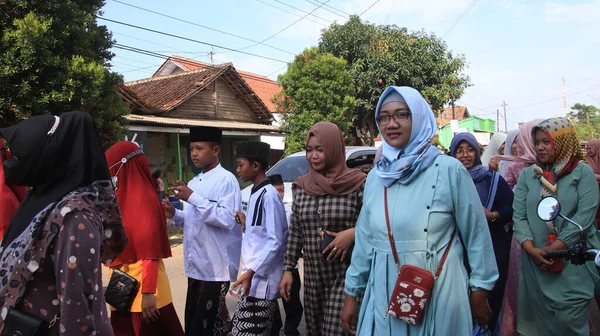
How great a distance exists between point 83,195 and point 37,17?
21.4ft

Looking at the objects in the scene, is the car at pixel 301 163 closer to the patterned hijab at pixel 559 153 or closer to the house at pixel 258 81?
the patterned hijab at pixel 559 153

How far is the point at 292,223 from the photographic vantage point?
313 centimetres

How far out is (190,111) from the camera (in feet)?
55.8

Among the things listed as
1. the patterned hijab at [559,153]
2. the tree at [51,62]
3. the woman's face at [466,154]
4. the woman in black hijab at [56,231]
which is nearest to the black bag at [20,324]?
the woman in black hijab at [56,231]

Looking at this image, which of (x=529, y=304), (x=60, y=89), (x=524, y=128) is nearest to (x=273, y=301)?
(x=529, y=304)

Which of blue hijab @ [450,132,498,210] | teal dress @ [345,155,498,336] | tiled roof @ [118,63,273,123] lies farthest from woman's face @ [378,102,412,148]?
tiled roof @ [118,63,273,123]

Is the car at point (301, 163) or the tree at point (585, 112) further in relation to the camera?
the tree at point (585, 112)

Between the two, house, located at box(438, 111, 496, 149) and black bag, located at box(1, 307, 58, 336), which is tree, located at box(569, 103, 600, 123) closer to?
house, located at box(438, 111, 496, 149)

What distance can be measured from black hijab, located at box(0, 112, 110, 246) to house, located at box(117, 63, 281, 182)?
12.5 meters

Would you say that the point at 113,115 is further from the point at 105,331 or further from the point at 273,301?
the point at 105,331

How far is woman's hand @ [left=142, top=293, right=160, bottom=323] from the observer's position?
2842mm

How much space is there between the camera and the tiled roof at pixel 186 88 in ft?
54.2

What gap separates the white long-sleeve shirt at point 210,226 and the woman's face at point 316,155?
0.97 m

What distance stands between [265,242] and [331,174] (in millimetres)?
732
